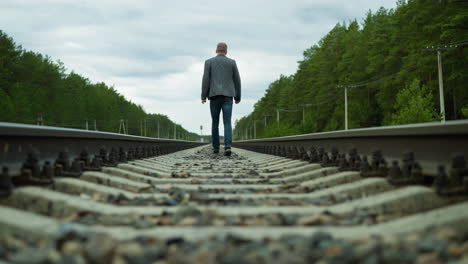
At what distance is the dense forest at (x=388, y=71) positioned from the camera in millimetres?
34219

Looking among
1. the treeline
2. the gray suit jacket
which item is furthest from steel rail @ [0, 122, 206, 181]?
the treeline

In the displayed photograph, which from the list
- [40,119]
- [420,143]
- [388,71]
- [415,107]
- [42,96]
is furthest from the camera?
[42,96]

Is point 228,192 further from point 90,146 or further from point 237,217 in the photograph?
point 90,146

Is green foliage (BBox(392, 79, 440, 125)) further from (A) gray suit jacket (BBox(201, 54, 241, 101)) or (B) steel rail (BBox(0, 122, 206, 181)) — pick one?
(B) steel rail (BBox(0, 122, 206, 181))

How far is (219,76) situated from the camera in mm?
9336

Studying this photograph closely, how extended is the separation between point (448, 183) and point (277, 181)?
2.21 m

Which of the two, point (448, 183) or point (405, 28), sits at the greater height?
point (405, 28)

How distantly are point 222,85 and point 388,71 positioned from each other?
43.6 meters

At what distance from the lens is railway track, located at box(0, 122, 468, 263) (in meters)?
1.73

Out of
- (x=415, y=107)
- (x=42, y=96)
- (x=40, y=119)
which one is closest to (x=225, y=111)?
(x=415, y=107)

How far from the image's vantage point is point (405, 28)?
44.2 metres

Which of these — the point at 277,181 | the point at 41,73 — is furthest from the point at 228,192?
the point at 41,73

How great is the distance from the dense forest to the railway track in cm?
2963

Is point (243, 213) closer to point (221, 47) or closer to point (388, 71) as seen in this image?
point (221, 47)
